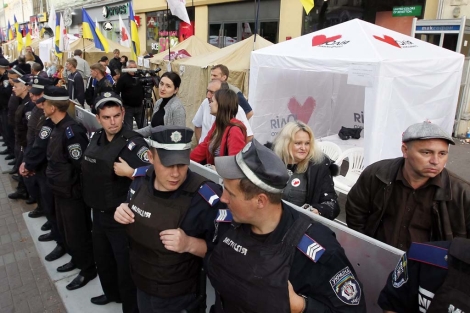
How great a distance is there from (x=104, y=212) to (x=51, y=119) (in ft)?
4.76

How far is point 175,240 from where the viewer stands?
1.88 metres

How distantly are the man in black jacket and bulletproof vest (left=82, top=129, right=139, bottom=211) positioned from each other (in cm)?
490

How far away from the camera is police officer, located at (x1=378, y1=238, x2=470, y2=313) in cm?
126

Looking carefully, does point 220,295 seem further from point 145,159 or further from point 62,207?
point 62,207

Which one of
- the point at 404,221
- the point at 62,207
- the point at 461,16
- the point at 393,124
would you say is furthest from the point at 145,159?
the point at 461,16

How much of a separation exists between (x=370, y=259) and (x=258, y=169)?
2.88 feet

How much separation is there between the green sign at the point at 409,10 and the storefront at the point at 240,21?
445 centimetres

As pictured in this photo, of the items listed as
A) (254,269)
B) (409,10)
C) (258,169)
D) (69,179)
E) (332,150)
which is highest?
(409,10)

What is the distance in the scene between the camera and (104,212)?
9.38 ft

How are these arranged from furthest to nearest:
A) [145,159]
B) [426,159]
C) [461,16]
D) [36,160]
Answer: [461,16] → [36,160] → [145,159] → [426,159]

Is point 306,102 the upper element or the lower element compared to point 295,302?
upper

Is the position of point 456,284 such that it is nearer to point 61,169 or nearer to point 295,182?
point 295,182

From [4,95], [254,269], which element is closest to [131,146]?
[254,269]

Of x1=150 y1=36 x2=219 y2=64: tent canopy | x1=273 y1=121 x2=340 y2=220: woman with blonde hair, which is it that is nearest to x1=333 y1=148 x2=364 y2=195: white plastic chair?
x1=273 y1=121 x2=340 y2=220: woman with blonde hair
